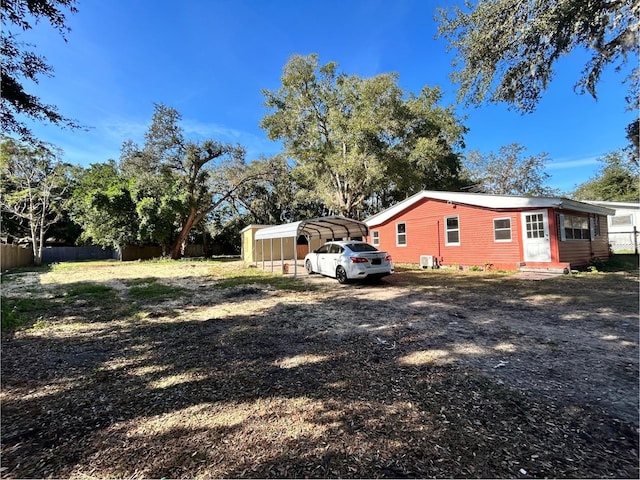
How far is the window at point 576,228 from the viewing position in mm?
12258

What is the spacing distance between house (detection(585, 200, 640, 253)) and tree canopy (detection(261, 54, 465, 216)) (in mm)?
A: 10953

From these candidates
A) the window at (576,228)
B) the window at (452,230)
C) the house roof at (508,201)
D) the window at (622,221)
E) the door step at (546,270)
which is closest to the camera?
the door step at (546,270)

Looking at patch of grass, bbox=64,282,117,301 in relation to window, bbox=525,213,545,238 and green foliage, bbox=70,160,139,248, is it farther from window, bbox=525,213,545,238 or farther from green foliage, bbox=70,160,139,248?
green foliage, bbox=70,160,139,248

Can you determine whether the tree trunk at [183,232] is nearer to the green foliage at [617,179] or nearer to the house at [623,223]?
the house at [623,223]

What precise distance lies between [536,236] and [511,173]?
24.3 m

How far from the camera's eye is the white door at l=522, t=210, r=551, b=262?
456 inches

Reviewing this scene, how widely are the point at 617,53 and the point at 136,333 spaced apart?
12.7 metres

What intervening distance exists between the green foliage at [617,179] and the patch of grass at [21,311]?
42387mm

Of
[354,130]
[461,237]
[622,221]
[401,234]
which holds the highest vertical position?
[354,130]

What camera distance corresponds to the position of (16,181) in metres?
20.5

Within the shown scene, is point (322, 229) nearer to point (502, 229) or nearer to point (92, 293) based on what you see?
point (502, 229)

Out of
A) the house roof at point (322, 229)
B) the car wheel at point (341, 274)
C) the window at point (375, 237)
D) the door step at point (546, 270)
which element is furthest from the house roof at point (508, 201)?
the car wheel at point (341, 274)

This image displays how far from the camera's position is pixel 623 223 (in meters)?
21.5

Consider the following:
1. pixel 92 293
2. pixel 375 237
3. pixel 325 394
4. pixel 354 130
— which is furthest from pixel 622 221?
pixel 92 293
